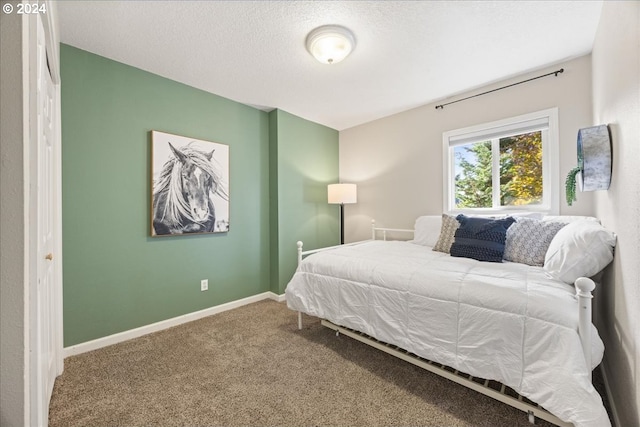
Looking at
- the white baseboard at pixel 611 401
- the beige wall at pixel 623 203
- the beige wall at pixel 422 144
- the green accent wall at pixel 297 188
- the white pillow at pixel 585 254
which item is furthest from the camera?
the green accent wall at pixel 297 188

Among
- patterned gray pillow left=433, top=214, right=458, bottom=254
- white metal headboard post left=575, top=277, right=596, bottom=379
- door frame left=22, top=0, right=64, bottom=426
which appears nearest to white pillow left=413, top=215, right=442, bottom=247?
patterned gray pillow left=433, top=214, right=458, bottom=254

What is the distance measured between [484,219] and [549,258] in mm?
629

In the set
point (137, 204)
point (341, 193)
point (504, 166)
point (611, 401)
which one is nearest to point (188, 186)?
point (137, 204)

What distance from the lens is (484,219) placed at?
7.30 ft

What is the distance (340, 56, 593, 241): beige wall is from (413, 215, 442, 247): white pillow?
0.26m

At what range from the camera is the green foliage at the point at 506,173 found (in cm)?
248

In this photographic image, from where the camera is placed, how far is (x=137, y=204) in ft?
7.59

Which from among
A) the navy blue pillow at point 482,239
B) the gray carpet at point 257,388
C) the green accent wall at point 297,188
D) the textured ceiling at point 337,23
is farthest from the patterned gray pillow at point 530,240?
the green accent wall at point 297,188

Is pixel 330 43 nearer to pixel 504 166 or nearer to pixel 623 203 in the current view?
pixel 623 203

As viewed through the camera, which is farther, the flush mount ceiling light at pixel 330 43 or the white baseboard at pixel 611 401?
the flush mount ceiling light at pixel 330 43

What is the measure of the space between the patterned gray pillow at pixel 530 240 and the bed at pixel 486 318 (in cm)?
10

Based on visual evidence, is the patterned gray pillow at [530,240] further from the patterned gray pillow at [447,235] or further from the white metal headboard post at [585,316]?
the white metal headboard post at [585,316]

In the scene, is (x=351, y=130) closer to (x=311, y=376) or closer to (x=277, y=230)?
(x=277, y=230)

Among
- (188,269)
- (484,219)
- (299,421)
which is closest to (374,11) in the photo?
(484,219)
